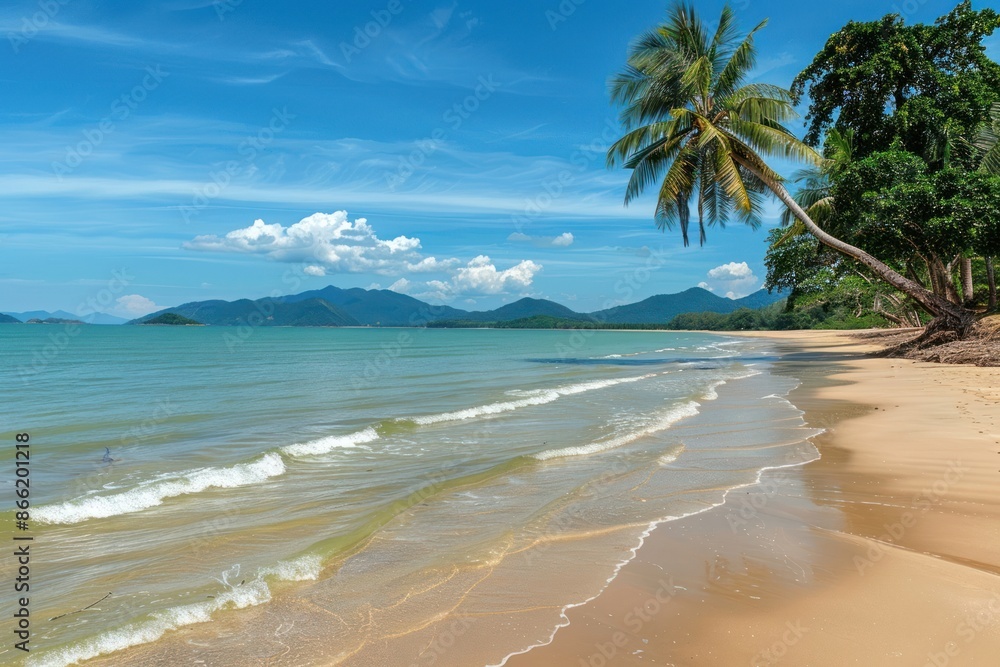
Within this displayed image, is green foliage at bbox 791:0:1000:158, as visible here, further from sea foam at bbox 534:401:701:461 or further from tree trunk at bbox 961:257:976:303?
sea foam at bbox 534:401:701:461

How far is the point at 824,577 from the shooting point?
392 cm

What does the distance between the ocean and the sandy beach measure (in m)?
0.33

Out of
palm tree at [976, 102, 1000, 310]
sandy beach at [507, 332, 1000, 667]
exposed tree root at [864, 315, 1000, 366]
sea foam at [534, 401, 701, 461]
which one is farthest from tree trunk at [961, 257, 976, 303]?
sandy beach at [507, 332, 1000, 667]

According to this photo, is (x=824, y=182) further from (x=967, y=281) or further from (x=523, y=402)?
(x=523, y=402)

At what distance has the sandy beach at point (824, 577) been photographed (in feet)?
10.0

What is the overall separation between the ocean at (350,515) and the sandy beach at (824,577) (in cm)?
33

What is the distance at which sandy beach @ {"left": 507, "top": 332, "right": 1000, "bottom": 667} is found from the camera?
3055 millimetres

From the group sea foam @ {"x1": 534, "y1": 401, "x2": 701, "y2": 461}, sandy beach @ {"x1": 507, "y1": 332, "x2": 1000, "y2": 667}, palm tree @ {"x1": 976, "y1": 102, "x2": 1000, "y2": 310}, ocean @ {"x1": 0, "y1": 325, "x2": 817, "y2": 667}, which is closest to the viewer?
sandy beach @ {"x1": 507, "y1": 332, "x2": 1000, "y2": 667}

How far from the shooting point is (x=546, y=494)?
651 cm

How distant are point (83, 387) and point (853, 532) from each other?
22.2m

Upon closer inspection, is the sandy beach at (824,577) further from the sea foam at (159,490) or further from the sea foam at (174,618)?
the sea foam at (159,490)

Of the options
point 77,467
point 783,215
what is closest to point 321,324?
point 783,215

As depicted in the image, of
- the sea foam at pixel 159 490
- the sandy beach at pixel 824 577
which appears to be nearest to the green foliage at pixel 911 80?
the sandy beach at pixel 824 577

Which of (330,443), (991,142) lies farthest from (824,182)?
(330,443)
